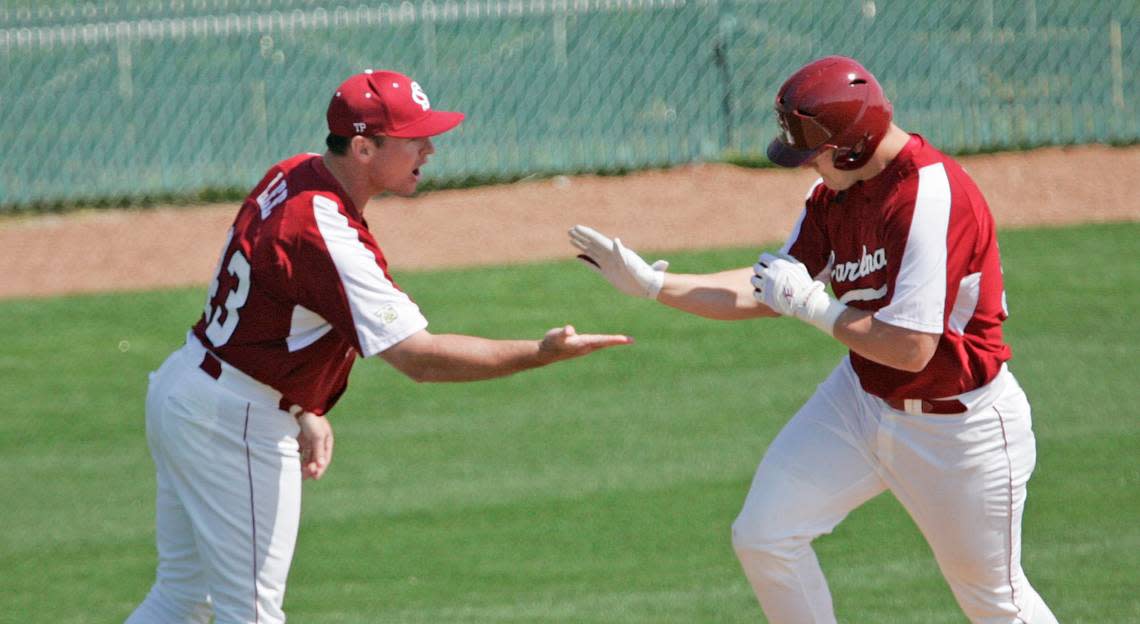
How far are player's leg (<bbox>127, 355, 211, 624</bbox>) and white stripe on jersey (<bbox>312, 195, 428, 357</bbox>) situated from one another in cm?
75

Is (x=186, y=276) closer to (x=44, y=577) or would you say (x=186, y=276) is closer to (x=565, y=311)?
(x=565, y=311)

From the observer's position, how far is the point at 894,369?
489cm

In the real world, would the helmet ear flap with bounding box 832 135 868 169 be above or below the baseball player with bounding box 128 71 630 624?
above

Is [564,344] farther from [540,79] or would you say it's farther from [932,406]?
[540,79]

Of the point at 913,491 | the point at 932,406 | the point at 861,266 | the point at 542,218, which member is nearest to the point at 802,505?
the point at 913,491

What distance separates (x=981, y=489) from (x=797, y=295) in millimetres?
854

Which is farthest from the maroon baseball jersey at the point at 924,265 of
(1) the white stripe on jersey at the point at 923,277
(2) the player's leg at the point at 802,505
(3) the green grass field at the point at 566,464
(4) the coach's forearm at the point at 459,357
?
(3) the green grass field at the point at 566,464

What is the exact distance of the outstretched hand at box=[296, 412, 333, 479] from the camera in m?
5.11

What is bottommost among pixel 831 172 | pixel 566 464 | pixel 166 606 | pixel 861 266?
pixel 566 464

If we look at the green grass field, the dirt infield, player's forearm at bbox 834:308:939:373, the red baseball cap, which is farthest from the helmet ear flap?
the dirt infield

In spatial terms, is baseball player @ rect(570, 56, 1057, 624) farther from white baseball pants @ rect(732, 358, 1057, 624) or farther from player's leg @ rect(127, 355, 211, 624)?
player's leg @ rect(127, 355, 211, 624)

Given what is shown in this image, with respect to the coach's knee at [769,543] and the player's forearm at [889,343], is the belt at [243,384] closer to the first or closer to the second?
the coach's knee at [769,543]

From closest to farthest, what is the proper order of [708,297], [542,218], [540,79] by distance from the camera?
1. [708,297]
2. [542,218]
3. [540,79]

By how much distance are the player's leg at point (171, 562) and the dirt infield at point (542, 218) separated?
8.83 m
